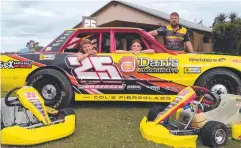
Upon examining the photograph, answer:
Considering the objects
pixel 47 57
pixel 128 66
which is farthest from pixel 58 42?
pixel 128 66

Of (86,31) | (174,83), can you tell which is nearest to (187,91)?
(174,83)

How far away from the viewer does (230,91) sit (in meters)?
6.76

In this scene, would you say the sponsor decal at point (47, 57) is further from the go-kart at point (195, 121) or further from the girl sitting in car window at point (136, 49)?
the go-kart at point (195, 121)

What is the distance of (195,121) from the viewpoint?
16.2 ft

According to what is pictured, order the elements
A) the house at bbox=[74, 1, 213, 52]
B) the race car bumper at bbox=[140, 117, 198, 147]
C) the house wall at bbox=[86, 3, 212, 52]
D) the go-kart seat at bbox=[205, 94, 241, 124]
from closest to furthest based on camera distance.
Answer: the race car bumper at bbox=[140, 117, 198, 147] → the go-kart seat at bbox=[205, 94, 241, 124] → the house at bbox=[74, 1, 213, 52] → the house wall at bbox=[86, 3, 212, 52]

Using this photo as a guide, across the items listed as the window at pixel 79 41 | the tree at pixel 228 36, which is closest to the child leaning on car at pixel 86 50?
the window at pixel 79 41

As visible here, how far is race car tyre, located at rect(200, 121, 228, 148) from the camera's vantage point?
4410 millimetres

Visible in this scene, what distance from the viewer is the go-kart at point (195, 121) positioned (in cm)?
444

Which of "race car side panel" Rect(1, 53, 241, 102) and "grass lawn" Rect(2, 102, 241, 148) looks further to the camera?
"race car side panel" Rect(1, 53, 241, 102)

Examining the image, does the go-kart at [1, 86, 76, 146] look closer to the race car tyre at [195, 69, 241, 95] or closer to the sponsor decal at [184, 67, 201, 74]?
the sponsor decal at [184, 67, 201, 74]

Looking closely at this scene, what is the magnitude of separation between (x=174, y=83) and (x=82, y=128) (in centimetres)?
223

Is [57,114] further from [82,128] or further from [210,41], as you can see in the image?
[210,41]

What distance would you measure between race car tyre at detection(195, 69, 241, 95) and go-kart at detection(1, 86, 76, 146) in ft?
9.12

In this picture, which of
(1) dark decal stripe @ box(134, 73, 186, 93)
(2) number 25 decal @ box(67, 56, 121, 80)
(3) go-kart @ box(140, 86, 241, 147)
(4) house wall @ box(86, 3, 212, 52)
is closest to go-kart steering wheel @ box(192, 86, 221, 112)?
(3) go-kart @ box(140, 86, 241, 147)
